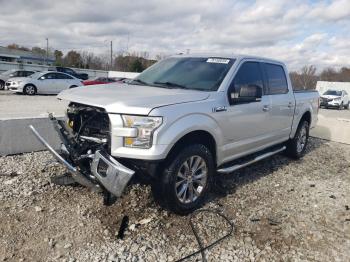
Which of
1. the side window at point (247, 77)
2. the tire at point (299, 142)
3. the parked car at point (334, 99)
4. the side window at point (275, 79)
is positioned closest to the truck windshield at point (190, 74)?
the side window at point (247, 77)

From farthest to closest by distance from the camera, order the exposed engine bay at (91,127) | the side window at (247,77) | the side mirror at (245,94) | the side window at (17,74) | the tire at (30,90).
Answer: the side window at (17,74) → the tire at (30,90) → the side window at (247,77) → the side mirror at (245,94) → the exposed engine bay at (91,127)

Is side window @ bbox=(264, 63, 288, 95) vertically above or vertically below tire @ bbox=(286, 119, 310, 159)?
above

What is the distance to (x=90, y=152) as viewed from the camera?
3676 millimetres

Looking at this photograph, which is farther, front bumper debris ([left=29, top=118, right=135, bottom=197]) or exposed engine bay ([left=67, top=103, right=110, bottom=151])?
exposed engine bay ([left=67, top=103, right=110, bottom=151])

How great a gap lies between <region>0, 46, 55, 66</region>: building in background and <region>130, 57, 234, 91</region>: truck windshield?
6653cm

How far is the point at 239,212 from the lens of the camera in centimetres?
433

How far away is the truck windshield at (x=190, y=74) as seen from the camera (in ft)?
14.8

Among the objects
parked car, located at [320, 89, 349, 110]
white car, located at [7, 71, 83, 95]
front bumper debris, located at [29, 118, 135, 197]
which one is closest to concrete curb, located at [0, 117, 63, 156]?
front bumper debris, located at [29, 118, 135, 197]

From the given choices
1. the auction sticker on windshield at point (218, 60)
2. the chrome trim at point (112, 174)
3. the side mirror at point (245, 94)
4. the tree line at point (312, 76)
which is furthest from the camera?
the tree line at point (312, 76)

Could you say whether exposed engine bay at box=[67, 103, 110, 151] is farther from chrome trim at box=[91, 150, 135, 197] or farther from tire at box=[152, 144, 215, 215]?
tire at box=[152, 144, 215, 215]

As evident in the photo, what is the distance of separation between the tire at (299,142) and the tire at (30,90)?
17.6 m

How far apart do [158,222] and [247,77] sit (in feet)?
8.25

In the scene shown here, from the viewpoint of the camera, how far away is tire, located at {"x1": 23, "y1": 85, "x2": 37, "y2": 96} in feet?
66.1

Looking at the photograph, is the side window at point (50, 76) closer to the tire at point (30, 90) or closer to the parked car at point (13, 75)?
the tire at point (30, 90)
